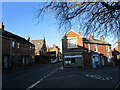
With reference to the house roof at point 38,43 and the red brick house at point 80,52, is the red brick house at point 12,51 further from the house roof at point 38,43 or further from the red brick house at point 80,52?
the house roof at point 38,43

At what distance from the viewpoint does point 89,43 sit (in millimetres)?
27703

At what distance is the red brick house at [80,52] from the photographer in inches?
957

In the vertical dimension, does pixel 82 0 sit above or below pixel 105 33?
above

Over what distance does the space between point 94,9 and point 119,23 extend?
1652mm

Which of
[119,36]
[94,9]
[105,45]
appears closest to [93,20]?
[94,9]

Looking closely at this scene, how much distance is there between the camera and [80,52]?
24109 mm

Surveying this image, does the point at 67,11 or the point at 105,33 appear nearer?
the point at 67,11

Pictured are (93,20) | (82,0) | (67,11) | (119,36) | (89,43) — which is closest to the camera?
(82,0)

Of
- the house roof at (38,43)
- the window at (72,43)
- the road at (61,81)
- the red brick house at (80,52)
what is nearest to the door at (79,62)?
the red brick house at (80,52)

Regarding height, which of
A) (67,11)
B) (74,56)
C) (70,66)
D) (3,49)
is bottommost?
(70,66)

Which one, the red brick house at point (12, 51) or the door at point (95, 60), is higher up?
the red brick house at point (12, 51)

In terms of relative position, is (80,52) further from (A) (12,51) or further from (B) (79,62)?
(A) (12,51)

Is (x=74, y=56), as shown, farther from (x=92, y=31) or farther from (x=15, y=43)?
(x=92, y=31)

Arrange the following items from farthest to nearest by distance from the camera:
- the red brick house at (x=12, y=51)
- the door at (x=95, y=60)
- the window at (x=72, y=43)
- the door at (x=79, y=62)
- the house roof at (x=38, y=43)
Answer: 1. the house roof at (x=38, y=43)
2. the door at (x=95, y=60)
3. the window at (x=72, y=43)
4. the door at (x=79, y=62)
5. the red brick house at (x=12, y=51)
